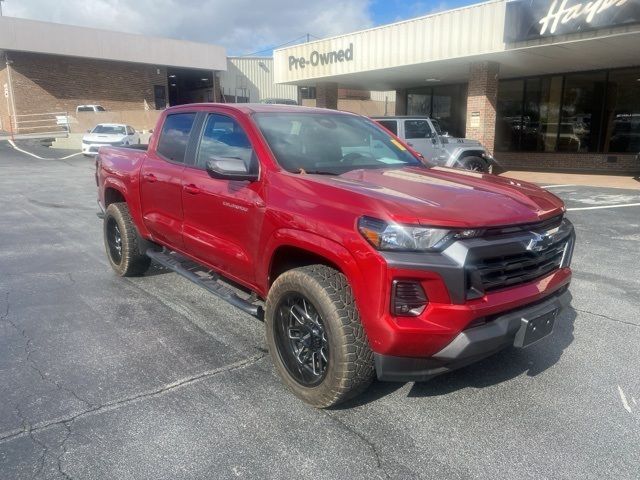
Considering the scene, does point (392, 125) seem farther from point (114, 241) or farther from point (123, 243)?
point (123, 243)

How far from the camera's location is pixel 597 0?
11.7m

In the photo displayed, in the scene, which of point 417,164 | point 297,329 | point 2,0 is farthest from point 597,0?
point 2,0

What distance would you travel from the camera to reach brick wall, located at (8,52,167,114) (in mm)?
35031

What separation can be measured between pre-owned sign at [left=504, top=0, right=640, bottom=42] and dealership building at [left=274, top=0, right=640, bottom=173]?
2 centimetres

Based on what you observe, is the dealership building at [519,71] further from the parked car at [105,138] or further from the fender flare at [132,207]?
the fender flare at [132,207]

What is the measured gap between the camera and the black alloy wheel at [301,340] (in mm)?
3094

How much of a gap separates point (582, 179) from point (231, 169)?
1463 cm

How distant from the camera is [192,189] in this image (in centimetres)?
417

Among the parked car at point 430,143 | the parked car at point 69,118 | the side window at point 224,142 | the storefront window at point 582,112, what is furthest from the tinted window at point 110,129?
the side window at point 224,142

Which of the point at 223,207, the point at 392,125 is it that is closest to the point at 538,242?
the point at 223,207

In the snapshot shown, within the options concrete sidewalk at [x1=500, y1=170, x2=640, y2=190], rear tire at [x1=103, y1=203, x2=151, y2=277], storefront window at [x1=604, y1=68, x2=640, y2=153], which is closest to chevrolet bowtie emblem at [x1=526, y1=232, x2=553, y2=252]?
rear tire at [x1=103, y1=203, x2=151, y2=277]

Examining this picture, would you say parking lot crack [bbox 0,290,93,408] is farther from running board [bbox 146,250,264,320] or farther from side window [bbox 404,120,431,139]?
side window [bbox 404,120,431,139]

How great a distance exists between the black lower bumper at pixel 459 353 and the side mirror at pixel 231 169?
150cm

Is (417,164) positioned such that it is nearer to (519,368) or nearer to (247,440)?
(519,368)
